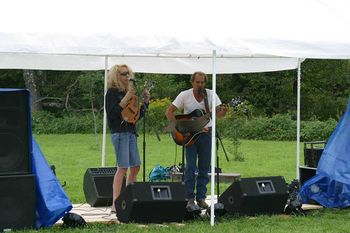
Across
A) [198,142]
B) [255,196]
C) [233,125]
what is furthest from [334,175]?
[233,125]

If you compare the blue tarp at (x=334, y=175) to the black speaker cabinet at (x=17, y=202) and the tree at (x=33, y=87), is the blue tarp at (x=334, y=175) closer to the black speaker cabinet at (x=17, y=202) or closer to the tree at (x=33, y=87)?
the black speaker cabinet at (x=17, y=202)

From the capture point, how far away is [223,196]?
830 centimetres

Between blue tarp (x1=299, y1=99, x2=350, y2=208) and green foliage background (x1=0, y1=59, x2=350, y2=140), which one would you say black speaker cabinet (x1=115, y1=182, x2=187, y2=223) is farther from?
green foliage background (x1=0, y1=59, x2=350, y2=140)

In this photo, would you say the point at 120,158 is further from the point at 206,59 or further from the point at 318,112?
the point at 318,112

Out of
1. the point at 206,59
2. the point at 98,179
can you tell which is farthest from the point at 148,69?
the point at 98,179

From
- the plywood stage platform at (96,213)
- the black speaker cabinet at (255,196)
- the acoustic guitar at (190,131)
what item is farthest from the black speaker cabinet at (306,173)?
the acoustic guitar at (190,131)

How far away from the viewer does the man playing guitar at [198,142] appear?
8.36 metres

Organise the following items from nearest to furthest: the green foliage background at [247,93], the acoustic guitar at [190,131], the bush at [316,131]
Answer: the acoustic guitar at [190,131] < the bush at [316,131] < the green foliage background at [247,93]

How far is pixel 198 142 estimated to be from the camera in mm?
8352

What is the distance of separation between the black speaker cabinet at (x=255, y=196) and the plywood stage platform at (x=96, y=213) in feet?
2.13

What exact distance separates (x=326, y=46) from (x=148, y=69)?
381cm

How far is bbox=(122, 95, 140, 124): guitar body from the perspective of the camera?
777 cm

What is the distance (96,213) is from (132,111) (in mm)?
1389

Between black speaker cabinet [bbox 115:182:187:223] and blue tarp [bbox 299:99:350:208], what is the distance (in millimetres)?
1853
